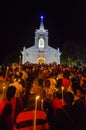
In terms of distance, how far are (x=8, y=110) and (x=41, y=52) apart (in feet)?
230

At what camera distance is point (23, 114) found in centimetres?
554

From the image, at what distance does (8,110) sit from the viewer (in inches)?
248

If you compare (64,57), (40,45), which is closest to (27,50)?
(40,45)

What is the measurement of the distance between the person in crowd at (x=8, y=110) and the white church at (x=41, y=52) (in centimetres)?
6859

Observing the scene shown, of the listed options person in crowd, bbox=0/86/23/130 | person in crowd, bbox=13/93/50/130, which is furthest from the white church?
person in crowd, bbox=13/93/50/130

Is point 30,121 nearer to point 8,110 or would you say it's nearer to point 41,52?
point 8,110

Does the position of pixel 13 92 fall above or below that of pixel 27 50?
below

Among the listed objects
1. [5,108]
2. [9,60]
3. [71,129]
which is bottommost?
[71,129]

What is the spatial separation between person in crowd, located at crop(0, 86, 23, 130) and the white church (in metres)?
68.6

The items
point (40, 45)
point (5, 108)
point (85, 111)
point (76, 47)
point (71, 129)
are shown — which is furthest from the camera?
point (76, 47)

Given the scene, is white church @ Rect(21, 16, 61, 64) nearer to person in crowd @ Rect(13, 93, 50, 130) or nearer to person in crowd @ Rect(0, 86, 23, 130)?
person in crowd @ Rect(0, 86, 23, 130)

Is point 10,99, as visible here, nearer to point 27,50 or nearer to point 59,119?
point 59,119

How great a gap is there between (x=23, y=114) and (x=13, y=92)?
4.10 ft

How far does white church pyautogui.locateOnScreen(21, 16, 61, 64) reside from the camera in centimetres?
7581
